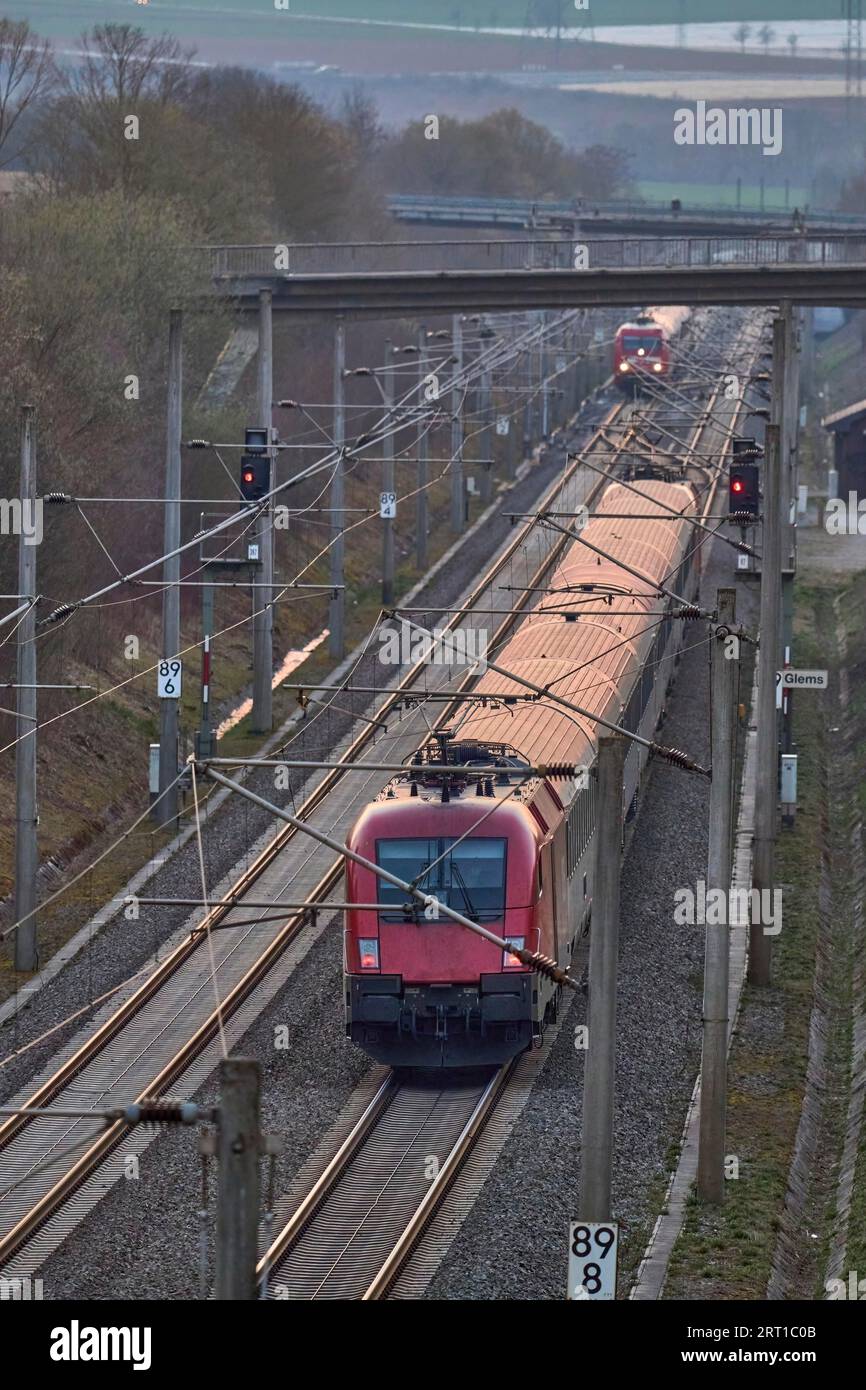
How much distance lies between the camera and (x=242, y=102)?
81688 mm

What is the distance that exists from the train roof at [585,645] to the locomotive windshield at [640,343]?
3146cm

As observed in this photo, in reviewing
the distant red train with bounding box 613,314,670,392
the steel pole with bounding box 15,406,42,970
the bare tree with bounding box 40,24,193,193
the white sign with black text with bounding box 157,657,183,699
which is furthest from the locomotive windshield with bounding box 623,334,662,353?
the steel pole with bounding box 15,406,42,970

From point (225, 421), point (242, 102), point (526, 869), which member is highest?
point (242, 102)

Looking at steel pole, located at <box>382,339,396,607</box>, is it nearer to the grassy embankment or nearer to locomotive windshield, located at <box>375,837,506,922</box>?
the grassy embankment

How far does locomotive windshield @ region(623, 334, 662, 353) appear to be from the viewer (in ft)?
244

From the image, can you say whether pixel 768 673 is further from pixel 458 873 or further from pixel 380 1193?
pixel 380 1193

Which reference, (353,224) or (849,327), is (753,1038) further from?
A: (849,327)

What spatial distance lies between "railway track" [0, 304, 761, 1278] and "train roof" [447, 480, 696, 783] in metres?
1.05

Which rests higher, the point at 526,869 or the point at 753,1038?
the point at 526,869

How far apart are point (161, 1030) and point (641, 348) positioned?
51.5 m

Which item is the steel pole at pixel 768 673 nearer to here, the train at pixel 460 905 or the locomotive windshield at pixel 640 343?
the train at pixel 460 905

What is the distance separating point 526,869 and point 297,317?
31682 mm

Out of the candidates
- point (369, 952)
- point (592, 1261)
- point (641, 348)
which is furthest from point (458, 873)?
point (641, 348)
